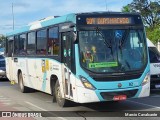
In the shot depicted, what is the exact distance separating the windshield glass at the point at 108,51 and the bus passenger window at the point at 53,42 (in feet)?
5.55

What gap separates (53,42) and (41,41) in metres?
1.39

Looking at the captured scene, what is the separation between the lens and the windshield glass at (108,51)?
10586mm

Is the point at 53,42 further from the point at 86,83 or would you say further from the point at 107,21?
the point at 86,83

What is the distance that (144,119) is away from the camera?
32.1ft

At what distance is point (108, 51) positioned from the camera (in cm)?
1069

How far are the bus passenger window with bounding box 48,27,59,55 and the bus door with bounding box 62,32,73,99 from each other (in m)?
0.64

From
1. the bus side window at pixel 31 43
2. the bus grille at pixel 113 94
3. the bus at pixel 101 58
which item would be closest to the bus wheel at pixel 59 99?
the bus at pixel 101 58

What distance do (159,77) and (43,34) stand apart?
16.3 feet

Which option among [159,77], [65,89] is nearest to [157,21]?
[159,77]

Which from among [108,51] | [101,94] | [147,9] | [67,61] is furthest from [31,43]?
[147,9]

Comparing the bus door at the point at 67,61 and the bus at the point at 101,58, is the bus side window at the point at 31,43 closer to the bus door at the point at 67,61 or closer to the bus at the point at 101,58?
the bus at the point at 101,58

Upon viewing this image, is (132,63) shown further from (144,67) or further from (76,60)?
(76,60)

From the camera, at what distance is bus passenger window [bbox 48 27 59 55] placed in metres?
12.2

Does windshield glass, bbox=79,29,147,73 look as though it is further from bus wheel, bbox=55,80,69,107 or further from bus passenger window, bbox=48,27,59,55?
bus wheel, bbox=55,80,69,107
